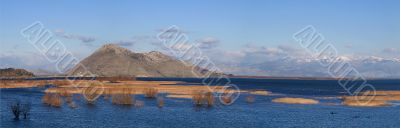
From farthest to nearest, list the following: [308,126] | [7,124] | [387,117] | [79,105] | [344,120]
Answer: [79,105], [387,117], [344,120], [308,126], [7,124]

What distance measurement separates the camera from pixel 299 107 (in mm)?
68812

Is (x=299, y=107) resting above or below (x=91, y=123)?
above

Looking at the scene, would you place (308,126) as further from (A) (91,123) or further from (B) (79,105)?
(B) (79,105)

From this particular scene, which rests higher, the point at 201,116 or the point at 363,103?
the point at 363,103

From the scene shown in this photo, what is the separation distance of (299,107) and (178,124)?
25365mm

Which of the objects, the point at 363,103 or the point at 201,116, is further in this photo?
the point at 363,103

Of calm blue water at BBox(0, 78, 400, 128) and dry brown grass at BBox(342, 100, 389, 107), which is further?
dry brown grass at BBox(342, 100, 389, 107)

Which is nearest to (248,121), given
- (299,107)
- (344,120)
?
(344,120)

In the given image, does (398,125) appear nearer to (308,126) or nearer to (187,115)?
(308,126)

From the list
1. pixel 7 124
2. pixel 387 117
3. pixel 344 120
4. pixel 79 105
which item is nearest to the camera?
pixel 7 124

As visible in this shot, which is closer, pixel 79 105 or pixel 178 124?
pixel 178 124

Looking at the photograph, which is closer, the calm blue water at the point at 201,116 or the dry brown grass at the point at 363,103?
the calm blue water at the point at 201,116

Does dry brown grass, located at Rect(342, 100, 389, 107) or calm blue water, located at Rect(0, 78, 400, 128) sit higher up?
dry brown grass, located at Rect(342, 100, 389, 107)

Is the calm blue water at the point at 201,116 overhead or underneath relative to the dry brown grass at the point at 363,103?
underneath
